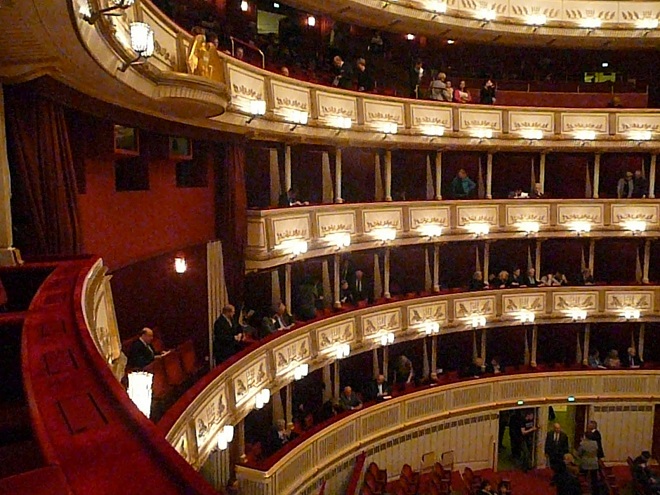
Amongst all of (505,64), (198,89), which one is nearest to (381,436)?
(198,89)

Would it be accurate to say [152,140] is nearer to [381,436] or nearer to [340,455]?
[340,455]

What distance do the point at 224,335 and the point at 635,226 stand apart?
11615mm

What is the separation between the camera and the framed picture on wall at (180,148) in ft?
31.1

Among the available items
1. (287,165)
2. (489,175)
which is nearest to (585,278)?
(489,175)

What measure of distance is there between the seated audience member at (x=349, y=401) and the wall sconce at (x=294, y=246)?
3.33 metres

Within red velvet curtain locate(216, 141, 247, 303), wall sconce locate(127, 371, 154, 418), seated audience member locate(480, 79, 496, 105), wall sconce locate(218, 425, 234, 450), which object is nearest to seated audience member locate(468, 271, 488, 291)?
seated audience member locate(480, 79, 496, 105)

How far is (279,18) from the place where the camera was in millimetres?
14828

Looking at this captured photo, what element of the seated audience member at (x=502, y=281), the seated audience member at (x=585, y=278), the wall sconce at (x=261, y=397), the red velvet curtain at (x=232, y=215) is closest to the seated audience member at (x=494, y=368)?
the seated audience member at (x=502, y=281)

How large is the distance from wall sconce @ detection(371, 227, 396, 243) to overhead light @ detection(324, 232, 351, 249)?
0.97m

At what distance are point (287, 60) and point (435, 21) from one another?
161 inches

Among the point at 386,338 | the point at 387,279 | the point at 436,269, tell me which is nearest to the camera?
the point at 386,338

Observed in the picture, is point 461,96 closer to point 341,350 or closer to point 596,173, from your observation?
point 596,173

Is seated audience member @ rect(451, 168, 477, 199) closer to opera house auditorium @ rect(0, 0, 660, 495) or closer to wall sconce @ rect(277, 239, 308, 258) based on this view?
opera house auditorium @ rect(0, 0, 660, 495)

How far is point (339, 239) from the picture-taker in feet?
41.7
